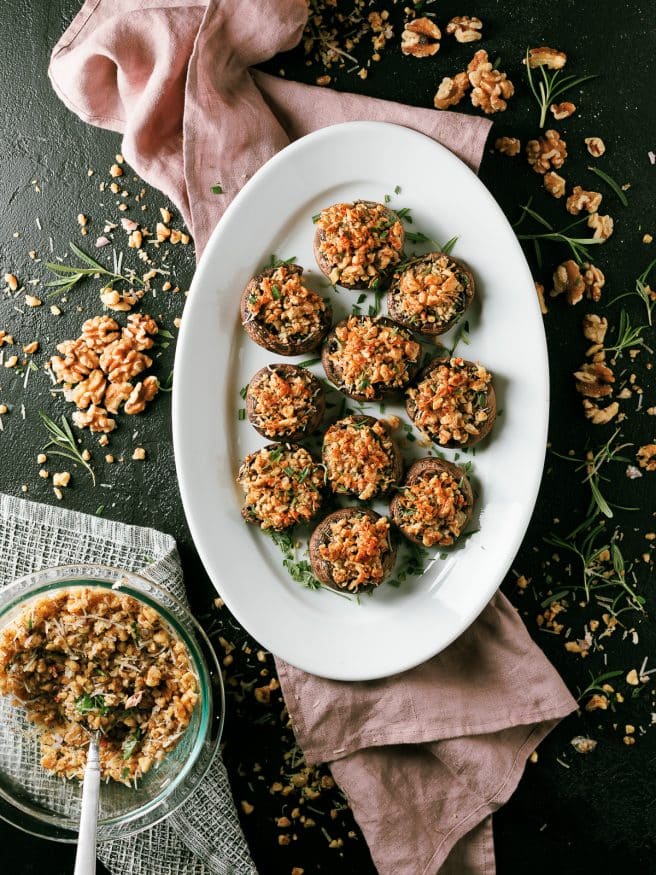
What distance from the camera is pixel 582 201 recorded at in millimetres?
2986

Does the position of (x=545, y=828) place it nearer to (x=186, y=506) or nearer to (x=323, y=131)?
(x=186, y=506)

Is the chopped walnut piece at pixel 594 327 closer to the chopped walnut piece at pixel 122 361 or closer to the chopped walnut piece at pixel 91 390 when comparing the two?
the chopped walnut piece at pixel 122 361

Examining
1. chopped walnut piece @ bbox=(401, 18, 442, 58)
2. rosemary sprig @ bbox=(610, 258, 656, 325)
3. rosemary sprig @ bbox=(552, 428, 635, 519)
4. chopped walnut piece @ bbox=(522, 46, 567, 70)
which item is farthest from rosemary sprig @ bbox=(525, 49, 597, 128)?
rosemary sprig @ bbox=(552, 428, 635, 519)

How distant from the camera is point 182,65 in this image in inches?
111

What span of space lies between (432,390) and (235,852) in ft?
6.39

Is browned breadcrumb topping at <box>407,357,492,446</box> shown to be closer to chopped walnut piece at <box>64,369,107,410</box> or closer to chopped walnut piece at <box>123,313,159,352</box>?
chopped walnut piece at <box>123,313,159,352</box>

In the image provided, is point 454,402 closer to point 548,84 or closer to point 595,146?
point 595,146

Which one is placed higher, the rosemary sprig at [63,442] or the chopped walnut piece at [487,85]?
the chopped walnut piece at [487,85]

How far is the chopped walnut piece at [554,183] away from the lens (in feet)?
9.79

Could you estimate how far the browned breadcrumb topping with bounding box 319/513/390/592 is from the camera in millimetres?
2674

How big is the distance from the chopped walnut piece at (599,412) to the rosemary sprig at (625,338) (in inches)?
8.0

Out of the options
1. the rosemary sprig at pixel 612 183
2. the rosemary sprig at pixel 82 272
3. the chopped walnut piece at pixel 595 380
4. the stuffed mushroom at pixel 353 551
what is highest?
the rosemary sprig at pixel 82 272

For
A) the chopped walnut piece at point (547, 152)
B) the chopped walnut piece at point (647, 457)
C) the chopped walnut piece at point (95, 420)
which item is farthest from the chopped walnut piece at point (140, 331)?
the chopped walnut piece at point (647, 457)

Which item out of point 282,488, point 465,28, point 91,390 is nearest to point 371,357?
point 282,488
